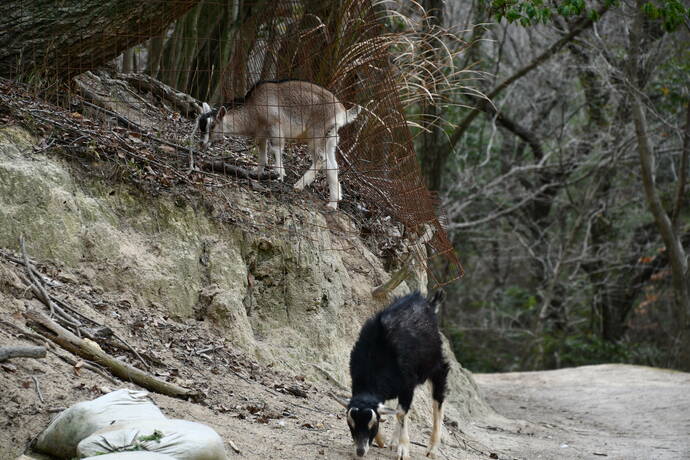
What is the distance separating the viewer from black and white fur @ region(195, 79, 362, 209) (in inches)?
342

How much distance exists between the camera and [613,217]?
867 inches

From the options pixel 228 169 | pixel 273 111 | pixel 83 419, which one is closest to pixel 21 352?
pixel 83 419

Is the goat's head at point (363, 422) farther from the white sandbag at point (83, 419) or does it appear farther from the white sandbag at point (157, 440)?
the white sandbag at point (83, 419)

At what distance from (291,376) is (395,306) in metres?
1.27

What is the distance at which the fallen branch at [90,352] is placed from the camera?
557 cm

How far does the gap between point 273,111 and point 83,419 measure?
4.87 m

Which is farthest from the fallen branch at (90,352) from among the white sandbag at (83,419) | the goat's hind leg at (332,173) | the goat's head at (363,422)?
the goat's hind leg at (332,173)

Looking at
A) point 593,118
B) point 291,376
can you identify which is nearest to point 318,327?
point 291,376

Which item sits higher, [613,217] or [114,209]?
[613,217]

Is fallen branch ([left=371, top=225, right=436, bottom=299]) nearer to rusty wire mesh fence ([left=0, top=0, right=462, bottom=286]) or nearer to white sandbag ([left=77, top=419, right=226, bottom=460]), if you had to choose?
rusty wire mesh fence ([left=0, top=0, right=462, bottom=286])

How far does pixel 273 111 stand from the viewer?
877 centimetres

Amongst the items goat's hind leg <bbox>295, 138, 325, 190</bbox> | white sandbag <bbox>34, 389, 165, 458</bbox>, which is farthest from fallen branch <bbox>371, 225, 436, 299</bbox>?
white sandbag <bbox>34, 389, 165, 458</bbox>

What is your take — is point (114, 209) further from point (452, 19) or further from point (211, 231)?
point (452, 19)

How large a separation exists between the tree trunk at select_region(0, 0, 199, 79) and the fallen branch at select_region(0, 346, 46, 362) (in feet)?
11.8
